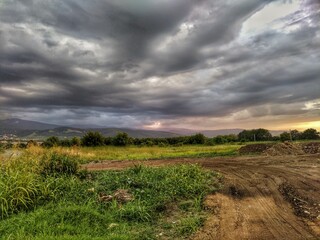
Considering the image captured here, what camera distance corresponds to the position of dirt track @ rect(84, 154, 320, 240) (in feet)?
26.4

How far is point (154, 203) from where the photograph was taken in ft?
32.9


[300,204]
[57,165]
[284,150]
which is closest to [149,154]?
[284,150]

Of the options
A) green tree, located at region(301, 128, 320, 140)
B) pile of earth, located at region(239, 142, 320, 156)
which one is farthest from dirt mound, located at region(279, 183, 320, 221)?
green tree, located at region(301, 128, 320, 140)

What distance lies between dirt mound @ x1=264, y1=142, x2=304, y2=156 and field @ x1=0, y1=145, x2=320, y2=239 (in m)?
10.5

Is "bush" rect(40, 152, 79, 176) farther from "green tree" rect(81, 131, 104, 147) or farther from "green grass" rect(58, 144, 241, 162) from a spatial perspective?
"green tree" rect(81, 131, 104, 147)

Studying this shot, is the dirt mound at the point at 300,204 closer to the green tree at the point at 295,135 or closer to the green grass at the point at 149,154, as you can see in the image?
the green grass at the point at 149,154

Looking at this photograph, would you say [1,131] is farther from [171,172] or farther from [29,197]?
[171,172]

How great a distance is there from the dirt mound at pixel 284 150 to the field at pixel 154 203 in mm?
10456

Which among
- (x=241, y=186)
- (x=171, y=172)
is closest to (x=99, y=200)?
(x=171, y=172)

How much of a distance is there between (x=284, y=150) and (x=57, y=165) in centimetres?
1762

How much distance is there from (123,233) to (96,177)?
18.0ft

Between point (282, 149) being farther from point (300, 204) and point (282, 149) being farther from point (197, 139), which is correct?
point (197, 139)

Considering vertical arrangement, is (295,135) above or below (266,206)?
above

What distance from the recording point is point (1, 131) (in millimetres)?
13555
